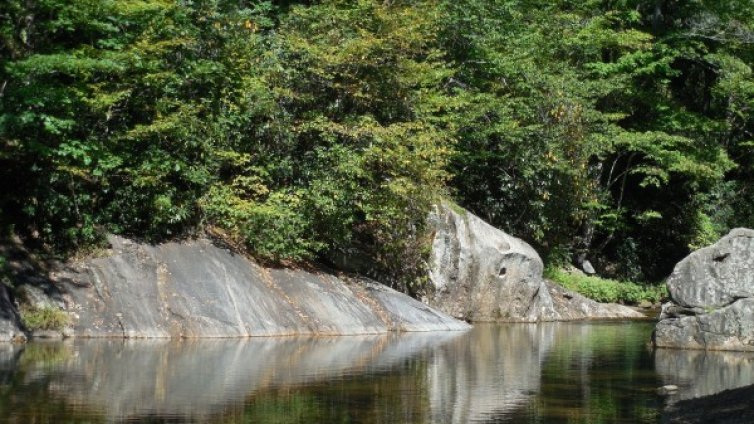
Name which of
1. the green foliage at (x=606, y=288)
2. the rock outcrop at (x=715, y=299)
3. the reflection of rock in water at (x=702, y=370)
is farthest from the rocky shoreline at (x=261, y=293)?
the reflection of rock in water at (x=702, y=370)

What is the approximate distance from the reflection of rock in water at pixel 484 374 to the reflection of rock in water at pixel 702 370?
8.30 ft

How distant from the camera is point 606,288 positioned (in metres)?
35.9

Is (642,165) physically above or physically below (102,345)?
above

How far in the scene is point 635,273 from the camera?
39875 millimetres

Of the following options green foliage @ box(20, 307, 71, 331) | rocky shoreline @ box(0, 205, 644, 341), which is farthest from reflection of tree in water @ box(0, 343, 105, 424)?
rocky shoreline @ box(0, 205, 644, 341)

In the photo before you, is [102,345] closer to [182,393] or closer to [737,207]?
[182,393]

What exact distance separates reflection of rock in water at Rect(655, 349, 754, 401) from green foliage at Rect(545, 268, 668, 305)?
12.4m

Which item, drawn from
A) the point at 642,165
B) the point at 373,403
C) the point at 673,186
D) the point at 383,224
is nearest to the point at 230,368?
the point at 373,403

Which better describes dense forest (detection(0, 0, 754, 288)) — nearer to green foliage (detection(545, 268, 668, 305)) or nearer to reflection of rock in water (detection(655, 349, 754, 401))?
green foliage (detection(545, 268, 668, 305))

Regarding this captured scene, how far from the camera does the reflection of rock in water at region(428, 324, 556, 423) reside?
14.1 metres

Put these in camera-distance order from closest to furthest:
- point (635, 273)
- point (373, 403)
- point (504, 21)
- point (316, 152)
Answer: point (373, 403) → point (316, 152) → point (504, 21) → point (635, 273)

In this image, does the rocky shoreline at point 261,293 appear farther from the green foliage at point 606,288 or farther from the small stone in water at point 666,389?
the small stone in water at point 666,389

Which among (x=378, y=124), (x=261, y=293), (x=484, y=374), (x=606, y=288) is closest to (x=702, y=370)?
(x=484, y=374)

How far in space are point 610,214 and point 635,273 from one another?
351 cm
